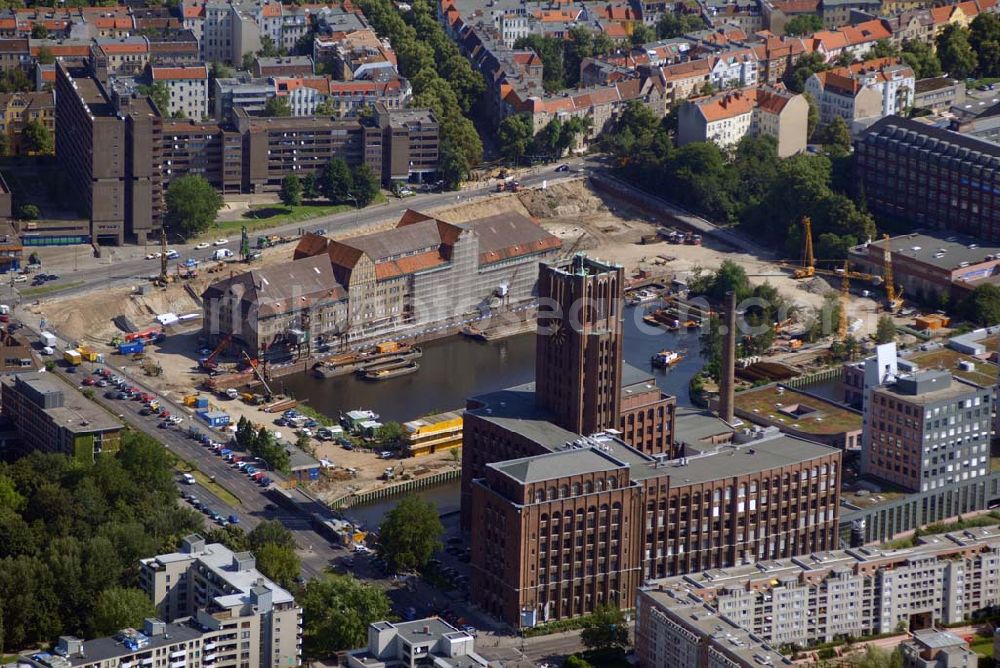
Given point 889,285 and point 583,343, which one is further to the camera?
point 889,285

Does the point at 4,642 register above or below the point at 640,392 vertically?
below

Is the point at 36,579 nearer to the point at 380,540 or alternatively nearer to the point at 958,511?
the point at 380,540

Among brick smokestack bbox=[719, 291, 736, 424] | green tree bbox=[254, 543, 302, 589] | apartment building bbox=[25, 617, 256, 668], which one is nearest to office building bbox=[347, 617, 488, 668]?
apartment building bbox=[25, 617, 256, 668]

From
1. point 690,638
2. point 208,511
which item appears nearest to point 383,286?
point 208,511

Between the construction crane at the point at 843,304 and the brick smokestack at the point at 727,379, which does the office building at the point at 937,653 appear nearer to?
the brick smokestack at the point at 727,379

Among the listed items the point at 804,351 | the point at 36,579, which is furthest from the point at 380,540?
the point at 804,351

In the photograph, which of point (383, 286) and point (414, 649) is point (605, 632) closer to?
point (414, 649)
